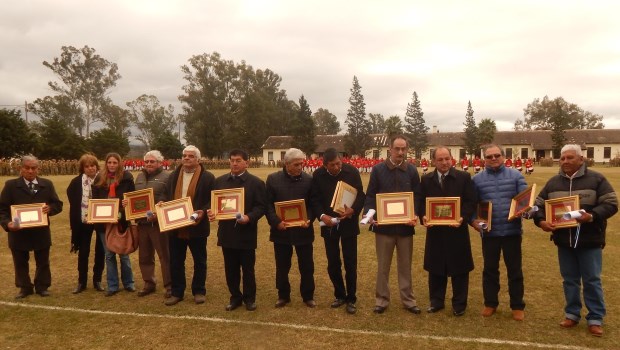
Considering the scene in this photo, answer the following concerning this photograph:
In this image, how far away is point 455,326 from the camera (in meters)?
5.15

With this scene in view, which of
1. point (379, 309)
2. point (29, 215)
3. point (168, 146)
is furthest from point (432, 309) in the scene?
point (168, 146)

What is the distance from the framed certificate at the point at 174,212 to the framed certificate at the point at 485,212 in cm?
354

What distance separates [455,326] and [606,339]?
150cm

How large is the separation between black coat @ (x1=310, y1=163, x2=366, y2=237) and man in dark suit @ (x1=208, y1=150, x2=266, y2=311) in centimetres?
69

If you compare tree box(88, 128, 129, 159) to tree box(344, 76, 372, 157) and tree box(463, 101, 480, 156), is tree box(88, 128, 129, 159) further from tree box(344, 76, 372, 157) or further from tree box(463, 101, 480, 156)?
tree box(463, 101, 480, 156)

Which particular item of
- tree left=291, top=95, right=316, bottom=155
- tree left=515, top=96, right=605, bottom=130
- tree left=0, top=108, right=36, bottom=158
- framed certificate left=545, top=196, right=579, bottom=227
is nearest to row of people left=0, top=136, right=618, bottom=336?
framed certificate left=545, top=196, right=579, bottom=227

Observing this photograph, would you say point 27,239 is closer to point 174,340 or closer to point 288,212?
point 174,340

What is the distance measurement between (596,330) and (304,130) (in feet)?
197

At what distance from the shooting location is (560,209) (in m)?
4.90

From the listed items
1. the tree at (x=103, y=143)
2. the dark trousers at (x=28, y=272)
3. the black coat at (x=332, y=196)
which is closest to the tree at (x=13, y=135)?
the tree at (x=103, y=143)

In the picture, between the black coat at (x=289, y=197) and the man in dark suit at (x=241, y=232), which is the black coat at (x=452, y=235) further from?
the man in dark suit at (x=241, y=232)

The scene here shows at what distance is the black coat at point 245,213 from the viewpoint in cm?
570

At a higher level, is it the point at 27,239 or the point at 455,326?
the point at 27,239

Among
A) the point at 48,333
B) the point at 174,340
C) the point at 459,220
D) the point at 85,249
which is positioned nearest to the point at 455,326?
the point at 459,220
